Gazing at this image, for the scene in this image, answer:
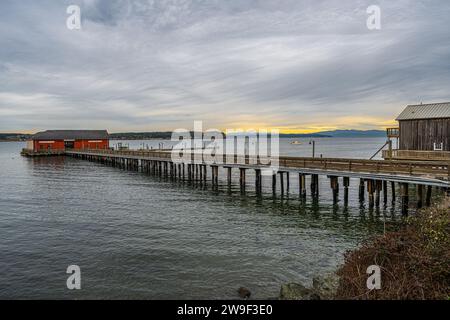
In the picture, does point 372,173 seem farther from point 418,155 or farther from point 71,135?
point 71,135

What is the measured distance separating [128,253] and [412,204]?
20792mm

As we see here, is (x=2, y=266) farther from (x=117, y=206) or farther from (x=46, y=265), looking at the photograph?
(x=117, y=206)

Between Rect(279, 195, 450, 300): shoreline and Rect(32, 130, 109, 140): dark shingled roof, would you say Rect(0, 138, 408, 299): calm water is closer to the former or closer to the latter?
Rect(279, 195, 450, 300): shoreline

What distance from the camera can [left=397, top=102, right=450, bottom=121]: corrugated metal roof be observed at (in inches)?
1224

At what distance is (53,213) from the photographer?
24047 millimetres

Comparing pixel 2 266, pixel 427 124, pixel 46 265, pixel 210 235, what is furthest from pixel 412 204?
pixel 2 266

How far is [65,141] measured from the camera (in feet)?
307

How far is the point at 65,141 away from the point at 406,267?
97308 mm

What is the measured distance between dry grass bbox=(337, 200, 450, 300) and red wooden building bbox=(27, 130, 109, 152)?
91.2 metres

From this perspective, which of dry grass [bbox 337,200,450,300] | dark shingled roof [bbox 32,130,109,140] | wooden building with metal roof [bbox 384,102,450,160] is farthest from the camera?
dark shingled roof [bbox 32,130,109,140]

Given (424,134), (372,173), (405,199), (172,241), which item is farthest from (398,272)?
(424,134)

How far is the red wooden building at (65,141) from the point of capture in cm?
9156

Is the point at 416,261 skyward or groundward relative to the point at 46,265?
skyward

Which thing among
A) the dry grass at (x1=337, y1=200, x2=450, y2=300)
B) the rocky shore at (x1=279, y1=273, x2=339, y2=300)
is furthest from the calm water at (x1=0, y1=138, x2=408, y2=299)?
the dry grass at (x1=337, y1=200, x2=450, y2=300)
